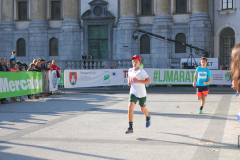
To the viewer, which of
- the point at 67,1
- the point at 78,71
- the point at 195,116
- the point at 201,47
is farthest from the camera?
the point at 67,1

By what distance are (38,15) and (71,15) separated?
3.76 m

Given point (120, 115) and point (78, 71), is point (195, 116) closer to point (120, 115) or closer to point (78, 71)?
point (120, 115)

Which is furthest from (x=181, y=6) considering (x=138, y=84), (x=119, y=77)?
(x=138, y=84)

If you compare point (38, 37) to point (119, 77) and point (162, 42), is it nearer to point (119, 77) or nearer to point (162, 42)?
point (162, 42)

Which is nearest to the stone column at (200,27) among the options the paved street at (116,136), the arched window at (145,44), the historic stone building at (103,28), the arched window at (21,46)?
the historic stone building at (103,28)

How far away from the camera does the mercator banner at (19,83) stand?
1659 centimetres

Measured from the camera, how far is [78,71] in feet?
82.5

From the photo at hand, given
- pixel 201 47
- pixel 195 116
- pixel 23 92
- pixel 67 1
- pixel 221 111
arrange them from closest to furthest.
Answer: pixel 195 116 < pixel 221 111 < pixel 23 92 < pixel 201 47 < pixel 67 1

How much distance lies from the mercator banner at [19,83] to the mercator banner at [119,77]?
4.99 meters

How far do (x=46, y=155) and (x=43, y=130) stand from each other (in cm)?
274

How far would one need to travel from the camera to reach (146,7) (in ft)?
123

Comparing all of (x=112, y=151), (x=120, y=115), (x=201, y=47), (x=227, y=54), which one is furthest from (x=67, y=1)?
(x=112, y=151)

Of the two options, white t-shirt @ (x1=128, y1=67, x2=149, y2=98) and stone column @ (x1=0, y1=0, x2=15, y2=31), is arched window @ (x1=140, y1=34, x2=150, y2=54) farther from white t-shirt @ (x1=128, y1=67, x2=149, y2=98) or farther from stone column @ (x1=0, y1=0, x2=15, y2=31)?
white t-shirt @ (x1=128, y1=67, x2=149, y2=98)

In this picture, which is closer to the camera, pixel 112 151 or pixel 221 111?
pixel 112 151
